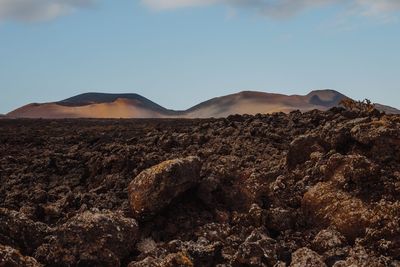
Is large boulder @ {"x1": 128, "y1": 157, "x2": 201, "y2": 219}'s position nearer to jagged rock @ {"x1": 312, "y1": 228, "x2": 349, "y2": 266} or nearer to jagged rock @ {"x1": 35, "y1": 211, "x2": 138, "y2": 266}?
jagged rock @ {"x1": 35, "y1": 211, "x2": 138, "y2": 266}

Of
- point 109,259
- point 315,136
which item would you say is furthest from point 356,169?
point 109,259

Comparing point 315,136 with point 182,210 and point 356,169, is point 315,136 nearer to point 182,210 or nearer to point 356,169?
point 356,169

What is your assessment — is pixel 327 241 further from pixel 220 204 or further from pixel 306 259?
pixel 220 204

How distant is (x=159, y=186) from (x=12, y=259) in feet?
5.95

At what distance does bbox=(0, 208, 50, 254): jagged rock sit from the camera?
4.50m

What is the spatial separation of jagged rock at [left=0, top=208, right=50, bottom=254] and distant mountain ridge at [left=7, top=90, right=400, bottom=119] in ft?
224

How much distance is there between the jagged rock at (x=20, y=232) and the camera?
14.8ft

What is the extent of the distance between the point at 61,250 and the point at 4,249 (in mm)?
524

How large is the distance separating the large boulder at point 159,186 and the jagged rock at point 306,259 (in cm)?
146

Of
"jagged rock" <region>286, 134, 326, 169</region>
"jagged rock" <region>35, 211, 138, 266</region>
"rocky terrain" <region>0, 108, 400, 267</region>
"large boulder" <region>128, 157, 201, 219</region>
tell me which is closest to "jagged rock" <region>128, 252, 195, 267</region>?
"rocky terrain" <region>0, 108, 400, 267</region>

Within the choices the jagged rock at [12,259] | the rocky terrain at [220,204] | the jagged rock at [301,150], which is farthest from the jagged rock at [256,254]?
the jagged rock at [301,150]

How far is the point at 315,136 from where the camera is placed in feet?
21.3

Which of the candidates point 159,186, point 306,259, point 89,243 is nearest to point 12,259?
point 89,243

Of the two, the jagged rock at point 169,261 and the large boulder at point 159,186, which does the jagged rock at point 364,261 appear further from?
the large boulder at point 159,186
